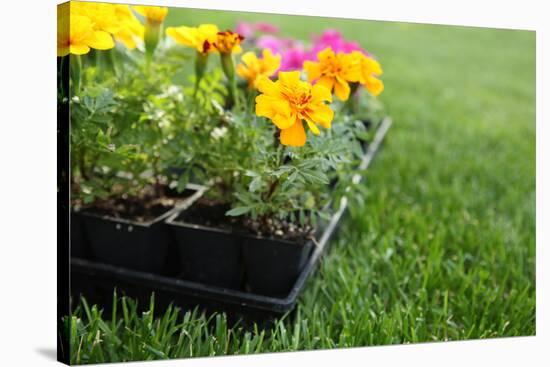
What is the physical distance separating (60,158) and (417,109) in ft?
8.81

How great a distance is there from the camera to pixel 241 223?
173 centimetres

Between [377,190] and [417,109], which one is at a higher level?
[417,109]

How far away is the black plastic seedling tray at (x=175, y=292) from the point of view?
5.33 feet

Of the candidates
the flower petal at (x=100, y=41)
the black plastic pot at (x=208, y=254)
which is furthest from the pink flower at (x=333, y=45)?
the flower petal at (x=100, y=41)

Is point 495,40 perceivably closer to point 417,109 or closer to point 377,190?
point 417,109

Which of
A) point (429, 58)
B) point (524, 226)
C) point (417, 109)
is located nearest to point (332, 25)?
point (429, 58)

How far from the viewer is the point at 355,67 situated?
1.57 metres

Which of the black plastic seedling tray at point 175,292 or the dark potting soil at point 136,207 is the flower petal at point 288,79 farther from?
the dark potting soil at point 136,207

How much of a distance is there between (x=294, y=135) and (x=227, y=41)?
329 millimetres

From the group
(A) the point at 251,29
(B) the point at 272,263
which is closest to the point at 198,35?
(B) the point at 272,263

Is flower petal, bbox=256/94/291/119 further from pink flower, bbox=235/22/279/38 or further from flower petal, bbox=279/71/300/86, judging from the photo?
pink flower, bbox=235/22/279/38

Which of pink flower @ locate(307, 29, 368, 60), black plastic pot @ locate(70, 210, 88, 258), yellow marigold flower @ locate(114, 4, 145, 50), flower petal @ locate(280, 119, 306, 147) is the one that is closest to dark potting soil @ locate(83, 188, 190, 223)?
black plastic pot @ locate(70, 210, 88, 258)

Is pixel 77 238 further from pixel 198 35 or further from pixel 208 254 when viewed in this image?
pixel 198 35

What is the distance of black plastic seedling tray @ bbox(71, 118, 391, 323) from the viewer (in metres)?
1.62
